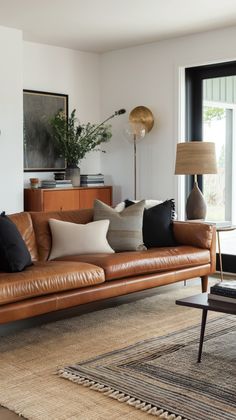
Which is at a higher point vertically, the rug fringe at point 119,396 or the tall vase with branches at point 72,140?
the tall vase with branches at point 72,140

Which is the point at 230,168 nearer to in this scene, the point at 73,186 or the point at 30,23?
the point at 73,186

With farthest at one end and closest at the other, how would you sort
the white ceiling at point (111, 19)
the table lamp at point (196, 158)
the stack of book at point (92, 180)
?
the stack of book at point (92, 180)
the table lamp at point (196, 158)
the white ceiling at point (111, 19)

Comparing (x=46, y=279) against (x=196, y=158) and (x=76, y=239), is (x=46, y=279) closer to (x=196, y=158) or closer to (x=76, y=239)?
(x=76, y=239)

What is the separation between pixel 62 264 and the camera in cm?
422

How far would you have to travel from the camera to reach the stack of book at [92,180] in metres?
7.10

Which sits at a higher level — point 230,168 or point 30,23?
point 30,23

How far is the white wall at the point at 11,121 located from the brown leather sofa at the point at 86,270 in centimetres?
136

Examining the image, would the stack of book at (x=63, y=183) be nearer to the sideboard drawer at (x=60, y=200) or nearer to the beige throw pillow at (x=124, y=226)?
the sideboard drawer at (x=60, y=200)

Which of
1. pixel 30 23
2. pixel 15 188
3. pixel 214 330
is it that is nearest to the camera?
pixel 214 330

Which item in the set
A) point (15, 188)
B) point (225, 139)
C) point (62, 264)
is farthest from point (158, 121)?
point (62, 264)

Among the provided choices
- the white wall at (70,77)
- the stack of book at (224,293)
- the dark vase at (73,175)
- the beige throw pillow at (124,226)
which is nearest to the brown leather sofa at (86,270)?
the beige throw pillow at (124,226)

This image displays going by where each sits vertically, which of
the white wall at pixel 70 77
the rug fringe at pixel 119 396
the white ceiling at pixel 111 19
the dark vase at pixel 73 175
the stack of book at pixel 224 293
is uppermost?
the white ceiling at pixel 111 19

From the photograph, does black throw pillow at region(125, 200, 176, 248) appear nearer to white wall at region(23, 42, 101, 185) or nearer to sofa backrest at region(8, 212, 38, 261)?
sofa backrest at region(8, 212, 38, 261)

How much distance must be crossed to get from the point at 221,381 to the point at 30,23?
13.8 ft
